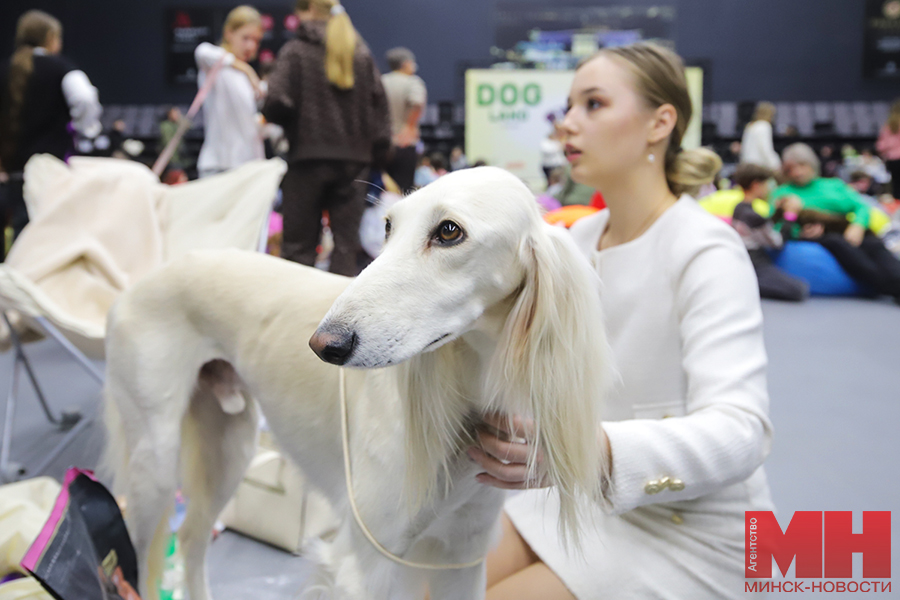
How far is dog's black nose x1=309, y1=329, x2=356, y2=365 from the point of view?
0.64 meters

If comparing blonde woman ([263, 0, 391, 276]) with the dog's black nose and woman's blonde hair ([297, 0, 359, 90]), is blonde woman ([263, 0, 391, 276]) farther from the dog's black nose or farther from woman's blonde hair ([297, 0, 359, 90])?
the dog's black nose

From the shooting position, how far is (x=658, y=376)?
1080 mm

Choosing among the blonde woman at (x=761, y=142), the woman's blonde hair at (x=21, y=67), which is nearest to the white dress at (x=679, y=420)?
the woman's blonde hair at (x=21, y=67)

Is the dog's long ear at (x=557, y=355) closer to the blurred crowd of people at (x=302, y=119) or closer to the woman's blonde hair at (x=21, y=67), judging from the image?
the blurred crowd of people at (x=302, y=119)

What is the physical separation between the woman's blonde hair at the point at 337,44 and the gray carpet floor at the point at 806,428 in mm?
1547

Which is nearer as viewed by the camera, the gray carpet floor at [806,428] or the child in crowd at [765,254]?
the gray carpet floor at [806,428]

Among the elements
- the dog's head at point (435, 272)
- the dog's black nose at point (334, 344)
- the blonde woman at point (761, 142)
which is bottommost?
the blonde woman at point (761, 142)

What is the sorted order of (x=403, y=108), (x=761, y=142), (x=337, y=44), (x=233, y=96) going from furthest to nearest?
(x=761, y=142) < (x=403, y=108) < (x=233, y=96) < (x=337, y=44)

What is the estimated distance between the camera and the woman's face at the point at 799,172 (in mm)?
5262

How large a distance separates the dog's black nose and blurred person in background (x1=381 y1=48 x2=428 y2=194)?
3538 millimetres

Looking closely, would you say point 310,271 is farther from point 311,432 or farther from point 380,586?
point 380,586

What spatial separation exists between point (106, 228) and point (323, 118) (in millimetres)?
901

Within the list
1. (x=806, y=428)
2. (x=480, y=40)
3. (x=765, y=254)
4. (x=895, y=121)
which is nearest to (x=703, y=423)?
(x=806, y=428)

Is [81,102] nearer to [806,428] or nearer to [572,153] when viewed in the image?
[572,153]
